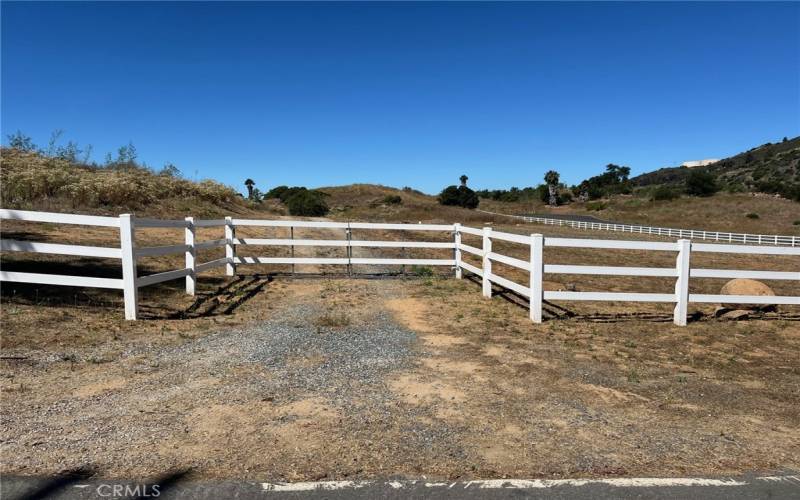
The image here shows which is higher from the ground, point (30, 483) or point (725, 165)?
point (725, 165)

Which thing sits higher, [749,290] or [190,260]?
[190,260]

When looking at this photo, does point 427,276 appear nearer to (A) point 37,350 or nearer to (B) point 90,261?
(B) point 90,261

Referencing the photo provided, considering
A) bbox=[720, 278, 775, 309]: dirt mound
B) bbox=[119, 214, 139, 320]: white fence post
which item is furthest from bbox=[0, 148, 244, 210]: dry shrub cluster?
bbox=[720, 278, 775, 309]: dirt mound

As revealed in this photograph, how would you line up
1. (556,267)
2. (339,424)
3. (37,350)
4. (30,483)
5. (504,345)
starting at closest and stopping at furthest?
(30,483)
(339,424)
(37,350)
(504,345)
(556,267)

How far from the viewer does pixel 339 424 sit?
395cm

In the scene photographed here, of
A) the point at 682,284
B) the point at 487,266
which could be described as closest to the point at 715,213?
the point at 487,266

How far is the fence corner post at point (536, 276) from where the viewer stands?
7887mm

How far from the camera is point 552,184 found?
10150 centimetres

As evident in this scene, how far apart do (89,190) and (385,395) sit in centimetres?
1518

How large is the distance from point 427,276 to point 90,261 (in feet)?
23.8

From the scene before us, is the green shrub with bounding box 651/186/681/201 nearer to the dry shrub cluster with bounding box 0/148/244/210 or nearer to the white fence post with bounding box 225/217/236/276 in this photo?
the dry shrub cluster with bounding box 0/148/244/210

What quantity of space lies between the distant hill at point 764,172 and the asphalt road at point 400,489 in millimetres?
79941

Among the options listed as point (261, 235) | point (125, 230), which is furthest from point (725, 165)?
point (125, 230)

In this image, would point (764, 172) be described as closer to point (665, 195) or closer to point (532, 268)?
point (665, 195)
